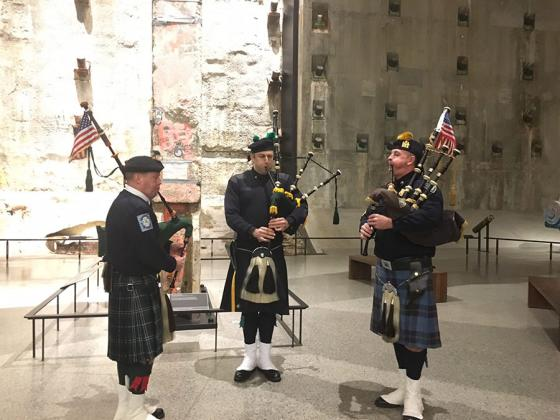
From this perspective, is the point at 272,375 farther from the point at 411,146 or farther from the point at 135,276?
the point at 411,146

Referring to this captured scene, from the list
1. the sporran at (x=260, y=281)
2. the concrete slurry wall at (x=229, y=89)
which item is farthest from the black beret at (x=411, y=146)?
the concrete slurry wall at (x=229, y=89)

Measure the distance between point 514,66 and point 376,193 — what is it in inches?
575

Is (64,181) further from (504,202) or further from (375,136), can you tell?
(504,202)

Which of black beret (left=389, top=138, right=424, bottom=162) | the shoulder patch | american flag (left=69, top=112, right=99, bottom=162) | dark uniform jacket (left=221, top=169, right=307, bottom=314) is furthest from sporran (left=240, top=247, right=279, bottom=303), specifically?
american flag (left=69, top=112, right=99, bottom=162)

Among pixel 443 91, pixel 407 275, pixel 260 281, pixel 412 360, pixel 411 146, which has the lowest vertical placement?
pixel 412 360

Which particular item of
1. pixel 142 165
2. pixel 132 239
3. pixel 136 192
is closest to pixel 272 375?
pixel 132 239

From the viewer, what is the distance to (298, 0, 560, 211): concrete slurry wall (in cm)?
1493

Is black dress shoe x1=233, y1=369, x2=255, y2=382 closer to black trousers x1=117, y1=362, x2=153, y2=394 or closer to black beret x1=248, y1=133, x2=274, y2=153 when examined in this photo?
black trousers x1=117, y1=362, x2=153, y2=394

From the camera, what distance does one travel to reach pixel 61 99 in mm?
12227

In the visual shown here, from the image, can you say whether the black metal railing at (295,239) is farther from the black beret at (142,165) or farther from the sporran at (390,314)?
the black beret at (142,165)

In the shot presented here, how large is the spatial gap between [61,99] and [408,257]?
1039cm

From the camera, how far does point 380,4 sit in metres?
15.3

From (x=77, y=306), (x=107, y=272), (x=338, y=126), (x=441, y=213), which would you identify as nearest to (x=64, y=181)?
(x=77, y=306)

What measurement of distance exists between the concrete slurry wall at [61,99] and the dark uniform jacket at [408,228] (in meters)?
9.38
